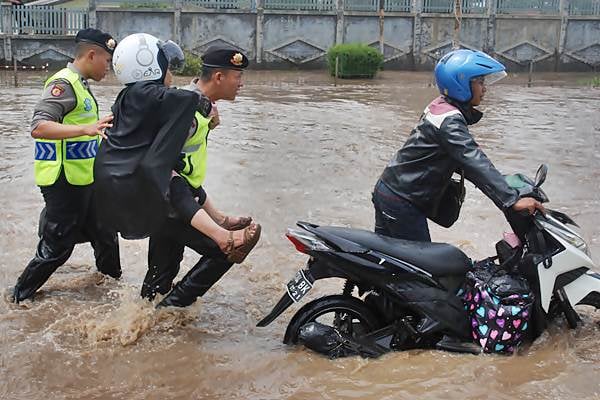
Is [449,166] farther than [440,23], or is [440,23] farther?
[440,23]

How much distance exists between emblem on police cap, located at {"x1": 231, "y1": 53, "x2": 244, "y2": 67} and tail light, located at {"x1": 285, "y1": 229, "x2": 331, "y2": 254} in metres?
1.02

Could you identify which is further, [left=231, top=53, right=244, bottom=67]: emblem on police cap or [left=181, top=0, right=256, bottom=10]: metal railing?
[left=181, top=0, right=256, bottom=10]: metal railing

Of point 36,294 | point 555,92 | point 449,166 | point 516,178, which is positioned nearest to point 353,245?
point 449,166

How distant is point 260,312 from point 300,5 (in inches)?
999

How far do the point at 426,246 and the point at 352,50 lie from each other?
22600mm

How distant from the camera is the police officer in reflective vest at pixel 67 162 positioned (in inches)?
191

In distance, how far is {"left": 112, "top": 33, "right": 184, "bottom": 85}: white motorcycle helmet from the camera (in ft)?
13.7

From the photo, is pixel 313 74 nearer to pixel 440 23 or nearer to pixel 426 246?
pixel 440 23

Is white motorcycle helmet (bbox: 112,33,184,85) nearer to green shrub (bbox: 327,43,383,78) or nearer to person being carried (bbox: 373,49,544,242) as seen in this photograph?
person being carried (bbox: 373,49,544,242)

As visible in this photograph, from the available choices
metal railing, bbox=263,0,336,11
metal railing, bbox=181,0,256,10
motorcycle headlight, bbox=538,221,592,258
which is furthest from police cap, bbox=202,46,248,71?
metal railing, bbox=263,0,336,11

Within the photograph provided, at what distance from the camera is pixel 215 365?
13.7ft

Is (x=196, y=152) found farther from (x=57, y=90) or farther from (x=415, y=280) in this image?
(x=415, y=280)

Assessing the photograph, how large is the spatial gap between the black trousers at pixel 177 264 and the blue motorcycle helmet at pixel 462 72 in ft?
5.14

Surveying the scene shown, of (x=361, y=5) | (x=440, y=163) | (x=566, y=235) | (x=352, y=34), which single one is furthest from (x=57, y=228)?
(x=361, y=5)
